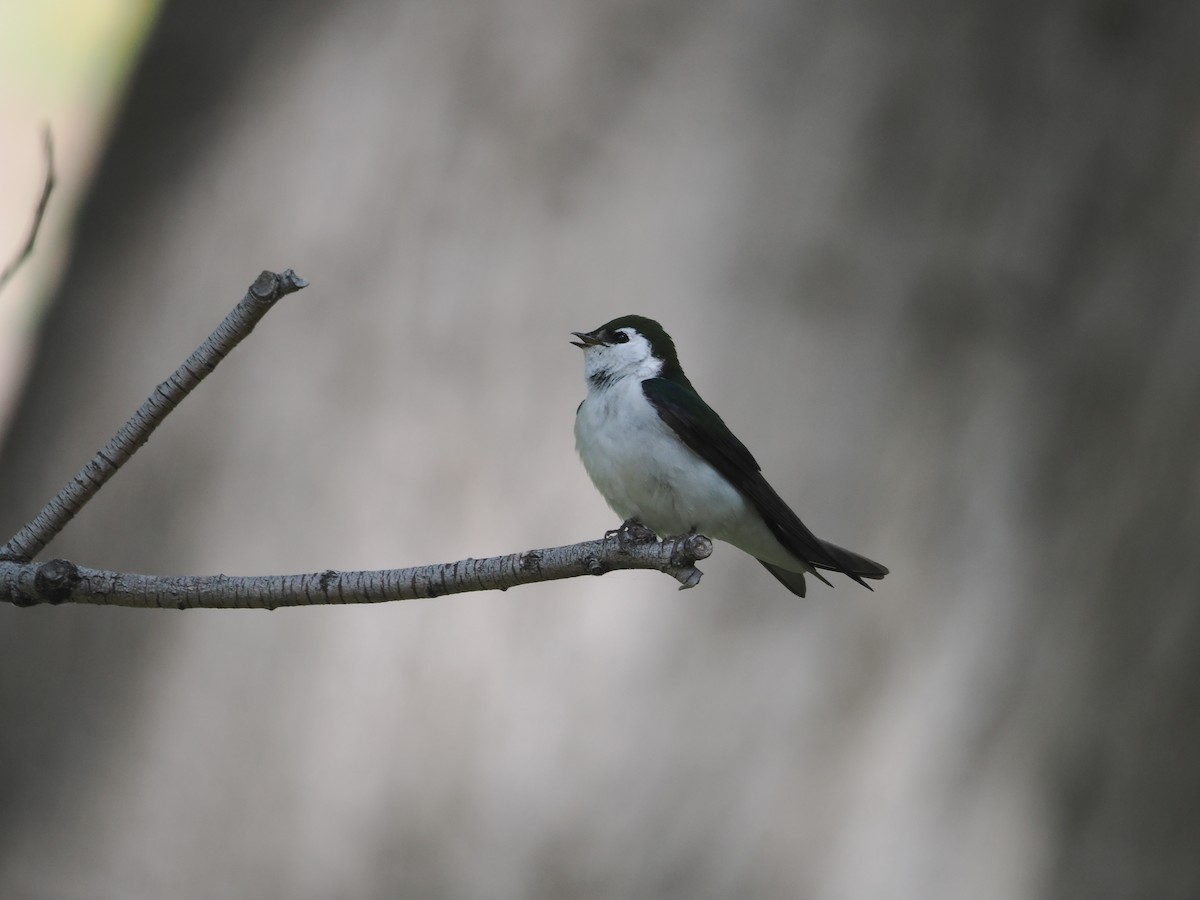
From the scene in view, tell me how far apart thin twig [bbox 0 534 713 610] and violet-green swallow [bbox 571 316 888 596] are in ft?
Answer: 2.88

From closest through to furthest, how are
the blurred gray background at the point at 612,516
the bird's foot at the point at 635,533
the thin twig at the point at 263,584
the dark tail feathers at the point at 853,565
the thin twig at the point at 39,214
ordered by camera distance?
the thin twig at the point at 39,214 → the thin twig at the point at 263,584 → the bird's foot at the point at 635,533 → the dark tail feathers at the point at 853,565 → the blurred gray background at the point at 612,516

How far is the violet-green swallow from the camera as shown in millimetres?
2576

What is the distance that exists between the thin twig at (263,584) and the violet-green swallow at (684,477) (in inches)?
34.6

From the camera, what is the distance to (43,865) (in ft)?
13.3

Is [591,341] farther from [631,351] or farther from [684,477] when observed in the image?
[684,477]

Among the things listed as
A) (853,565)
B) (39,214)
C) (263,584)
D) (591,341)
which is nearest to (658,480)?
(853,565)

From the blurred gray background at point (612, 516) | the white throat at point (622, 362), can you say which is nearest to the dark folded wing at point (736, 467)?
the white throat at point (622, 362)

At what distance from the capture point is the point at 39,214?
1514mm

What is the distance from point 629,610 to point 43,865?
2471 millimetres

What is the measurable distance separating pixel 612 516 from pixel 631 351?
98 cm

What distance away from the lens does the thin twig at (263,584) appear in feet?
5.27

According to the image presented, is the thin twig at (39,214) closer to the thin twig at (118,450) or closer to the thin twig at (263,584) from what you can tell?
the thin twig at (118,450)

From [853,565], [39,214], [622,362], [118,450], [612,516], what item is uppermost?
[622,362]

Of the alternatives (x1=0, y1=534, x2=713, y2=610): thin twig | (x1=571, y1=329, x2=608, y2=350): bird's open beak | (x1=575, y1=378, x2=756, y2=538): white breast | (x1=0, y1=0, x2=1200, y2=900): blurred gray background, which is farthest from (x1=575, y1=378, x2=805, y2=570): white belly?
(x1=0, y1=0, x2=1200, y2=900): blurred gray background
